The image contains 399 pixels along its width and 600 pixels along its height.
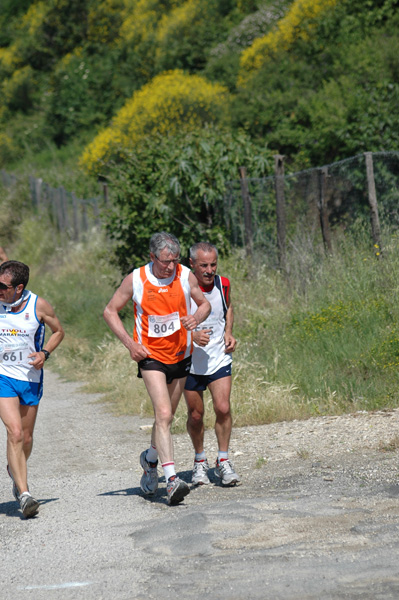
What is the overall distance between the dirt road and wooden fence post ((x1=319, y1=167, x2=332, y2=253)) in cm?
378

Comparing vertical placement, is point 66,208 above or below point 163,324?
below

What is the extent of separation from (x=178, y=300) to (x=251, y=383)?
3.38 meters

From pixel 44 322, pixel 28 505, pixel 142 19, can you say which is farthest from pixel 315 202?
pixel 142 19

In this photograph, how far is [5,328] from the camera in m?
7.24

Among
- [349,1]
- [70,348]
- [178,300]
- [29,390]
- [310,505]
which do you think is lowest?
[70,348]

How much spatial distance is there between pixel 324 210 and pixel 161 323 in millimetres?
5756

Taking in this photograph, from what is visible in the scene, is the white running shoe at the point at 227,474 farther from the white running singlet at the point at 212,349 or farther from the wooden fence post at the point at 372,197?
the wooden fence post at the point at 372,197

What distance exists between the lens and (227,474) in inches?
296

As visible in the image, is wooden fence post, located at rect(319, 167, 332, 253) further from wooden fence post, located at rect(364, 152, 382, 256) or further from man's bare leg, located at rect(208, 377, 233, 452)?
man's bare leg, located at rect(208, 377, 233, 452)

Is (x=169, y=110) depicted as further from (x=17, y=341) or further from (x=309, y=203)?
(x=17, y=341)

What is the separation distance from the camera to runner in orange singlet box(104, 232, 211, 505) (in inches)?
280

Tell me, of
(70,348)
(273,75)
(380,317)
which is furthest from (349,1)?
(380,317)

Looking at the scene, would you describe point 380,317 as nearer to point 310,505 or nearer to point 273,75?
point 310,505

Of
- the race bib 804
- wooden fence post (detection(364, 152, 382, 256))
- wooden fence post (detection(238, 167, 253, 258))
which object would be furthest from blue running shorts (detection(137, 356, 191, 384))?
wooden fence post (detection(238, 167, 253, 258))
